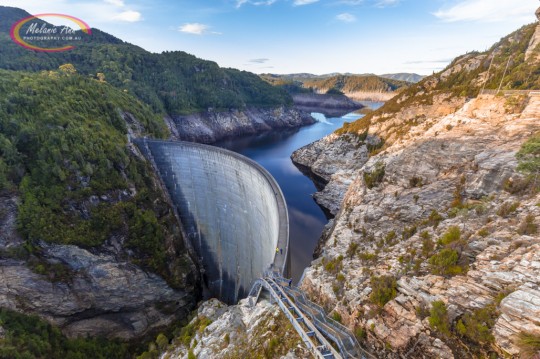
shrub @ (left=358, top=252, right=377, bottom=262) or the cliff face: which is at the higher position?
the cliff face

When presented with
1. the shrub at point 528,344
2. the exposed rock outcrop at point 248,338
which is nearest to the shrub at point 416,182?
the shrub at point 528,344

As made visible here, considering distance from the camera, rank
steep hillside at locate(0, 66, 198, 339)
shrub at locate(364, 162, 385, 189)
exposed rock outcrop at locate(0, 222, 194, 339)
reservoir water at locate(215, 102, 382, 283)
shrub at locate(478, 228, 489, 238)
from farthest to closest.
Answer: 1. reservoir water at locate(215, 102, 382, 283)
2. shrub at locate(364, 162, 385, 189)
3. steep hillside at locate(0, 66, 198, 339)
4. exposed rock outcrop at locate(0, 222, 194, 339)
5. shrub at locate(478, 228, 489, 238)

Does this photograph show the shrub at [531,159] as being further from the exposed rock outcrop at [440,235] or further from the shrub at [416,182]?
the shrub at [416,182]

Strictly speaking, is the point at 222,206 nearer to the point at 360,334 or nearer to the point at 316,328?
the point at 316,328

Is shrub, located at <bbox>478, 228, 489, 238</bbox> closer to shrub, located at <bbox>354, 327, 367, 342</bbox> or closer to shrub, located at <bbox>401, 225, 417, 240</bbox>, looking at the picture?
shrub, located at <bbox>401, 225, 417, 240</bbox>

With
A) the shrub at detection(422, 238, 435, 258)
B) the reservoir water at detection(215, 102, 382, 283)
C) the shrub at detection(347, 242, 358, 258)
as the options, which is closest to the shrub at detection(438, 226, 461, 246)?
the shrub at detection(422, 238, 435, 258)

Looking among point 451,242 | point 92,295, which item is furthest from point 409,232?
point 92,295
